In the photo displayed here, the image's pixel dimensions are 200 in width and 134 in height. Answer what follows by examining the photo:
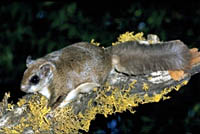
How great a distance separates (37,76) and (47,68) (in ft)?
0.35

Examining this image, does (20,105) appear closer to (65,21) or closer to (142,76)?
(142,76)

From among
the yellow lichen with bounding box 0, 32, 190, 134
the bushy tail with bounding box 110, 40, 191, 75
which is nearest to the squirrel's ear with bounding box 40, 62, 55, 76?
the yellow lichen with bounding box 0, 32, 190, 134

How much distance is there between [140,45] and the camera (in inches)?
117

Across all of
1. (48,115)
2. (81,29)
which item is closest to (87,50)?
(48,115)

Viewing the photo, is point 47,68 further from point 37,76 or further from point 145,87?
point 145,87

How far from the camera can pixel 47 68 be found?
306 cm

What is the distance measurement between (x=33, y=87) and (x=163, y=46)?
43.7 inches

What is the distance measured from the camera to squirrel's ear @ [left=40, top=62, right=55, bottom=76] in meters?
3.03

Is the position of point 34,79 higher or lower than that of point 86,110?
higher

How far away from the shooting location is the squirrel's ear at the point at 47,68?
303cm

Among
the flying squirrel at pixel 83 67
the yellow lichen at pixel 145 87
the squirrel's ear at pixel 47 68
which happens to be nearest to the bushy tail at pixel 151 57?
the flying squirrel at pixel 83 67

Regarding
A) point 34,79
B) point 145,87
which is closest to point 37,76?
point 34,79

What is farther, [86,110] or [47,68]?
[47,68]

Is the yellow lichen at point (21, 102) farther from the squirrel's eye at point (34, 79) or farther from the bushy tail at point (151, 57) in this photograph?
the bushy tail at point (151, 57)
